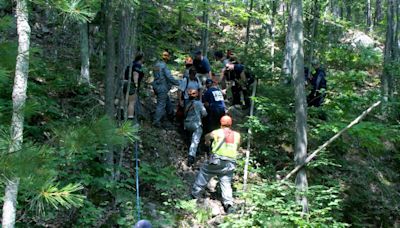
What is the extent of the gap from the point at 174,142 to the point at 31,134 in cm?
348

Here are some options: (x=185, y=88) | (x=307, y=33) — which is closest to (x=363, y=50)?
(x=307, y=33)

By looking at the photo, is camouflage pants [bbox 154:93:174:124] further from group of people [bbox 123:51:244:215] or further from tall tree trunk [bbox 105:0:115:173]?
tall tree trunk [bbox 105:0:115:173]

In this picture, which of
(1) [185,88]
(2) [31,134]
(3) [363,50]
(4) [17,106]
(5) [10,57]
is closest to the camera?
(4) [17,106]

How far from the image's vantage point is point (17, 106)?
3.32 meters

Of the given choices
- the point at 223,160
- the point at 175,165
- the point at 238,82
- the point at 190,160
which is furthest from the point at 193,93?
the point at 238,82

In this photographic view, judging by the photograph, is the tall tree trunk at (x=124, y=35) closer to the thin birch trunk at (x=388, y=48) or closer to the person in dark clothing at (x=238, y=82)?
the person in dark clothing at (x=238, y=82)

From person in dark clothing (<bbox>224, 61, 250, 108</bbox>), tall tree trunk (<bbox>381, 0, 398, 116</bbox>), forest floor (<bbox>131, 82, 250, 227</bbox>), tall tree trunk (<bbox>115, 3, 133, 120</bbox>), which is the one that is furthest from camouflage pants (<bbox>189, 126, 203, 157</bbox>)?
tall tree trunk (<bbox>381, 0, 398, 116</bbox>)

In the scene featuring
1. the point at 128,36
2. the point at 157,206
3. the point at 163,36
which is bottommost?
the point at 157,206

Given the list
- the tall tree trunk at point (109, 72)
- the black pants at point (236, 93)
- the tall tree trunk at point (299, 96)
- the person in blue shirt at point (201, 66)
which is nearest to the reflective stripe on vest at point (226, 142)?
the tall tree trunk at point (299, 96)

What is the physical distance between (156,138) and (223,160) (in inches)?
85.8

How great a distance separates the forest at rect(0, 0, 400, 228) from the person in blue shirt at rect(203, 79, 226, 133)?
71 mm

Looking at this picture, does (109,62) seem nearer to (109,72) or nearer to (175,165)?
(109,72)

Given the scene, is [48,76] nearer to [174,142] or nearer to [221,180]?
[174,142]

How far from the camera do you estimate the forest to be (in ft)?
11.1
